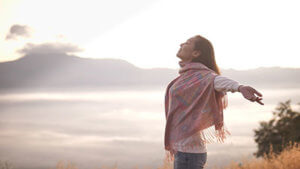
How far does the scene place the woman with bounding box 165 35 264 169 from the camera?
13.0ft

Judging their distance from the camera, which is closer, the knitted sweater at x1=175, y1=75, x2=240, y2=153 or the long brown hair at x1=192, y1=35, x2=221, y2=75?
the knitted sweater at x1=175, y1=75, x2=240, y2=153

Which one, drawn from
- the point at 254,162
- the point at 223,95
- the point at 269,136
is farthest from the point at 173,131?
the point at 269,136

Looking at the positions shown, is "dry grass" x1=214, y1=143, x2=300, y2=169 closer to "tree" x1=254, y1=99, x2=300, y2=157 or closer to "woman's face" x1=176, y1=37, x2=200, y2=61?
"woman's face" x1=176, y1=37, x2=200, y2=61

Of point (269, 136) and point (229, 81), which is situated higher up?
point (229, 81)

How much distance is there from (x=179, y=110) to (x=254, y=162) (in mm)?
3335

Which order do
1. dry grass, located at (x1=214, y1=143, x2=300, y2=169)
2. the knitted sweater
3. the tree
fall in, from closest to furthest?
the knitted sweater
dry grass, located at (x1=214, y1=143, x2=300, y2=169)
the tree

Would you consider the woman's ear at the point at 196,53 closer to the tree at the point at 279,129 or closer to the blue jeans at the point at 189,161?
the blue jeans at the point at 189,161

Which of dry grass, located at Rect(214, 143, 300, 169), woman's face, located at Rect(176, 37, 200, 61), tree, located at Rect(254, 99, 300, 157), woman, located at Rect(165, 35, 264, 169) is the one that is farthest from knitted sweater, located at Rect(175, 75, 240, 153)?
tree, located at Rect(254, 99, 300, 157)

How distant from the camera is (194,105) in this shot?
13.3 ft

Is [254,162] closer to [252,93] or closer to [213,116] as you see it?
[213,116]

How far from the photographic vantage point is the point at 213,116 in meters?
4.10

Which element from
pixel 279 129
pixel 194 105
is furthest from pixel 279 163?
pixel 279 129

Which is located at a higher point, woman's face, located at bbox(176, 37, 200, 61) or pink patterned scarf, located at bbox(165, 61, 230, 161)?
woman's face, located at bbox(176, 37, 200, 61)

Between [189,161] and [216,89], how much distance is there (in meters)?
0.77
